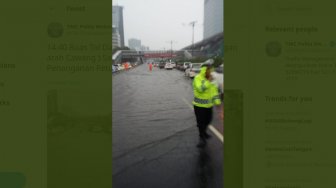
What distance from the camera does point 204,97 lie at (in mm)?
6641

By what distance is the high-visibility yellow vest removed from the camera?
20.9 feet

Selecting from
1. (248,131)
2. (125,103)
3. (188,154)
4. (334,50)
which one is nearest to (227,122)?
(248,131)

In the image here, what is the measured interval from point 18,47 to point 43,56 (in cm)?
26

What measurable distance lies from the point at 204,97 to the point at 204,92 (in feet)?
0.43

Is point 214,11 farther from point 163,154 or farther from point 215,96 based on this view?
point 163,154

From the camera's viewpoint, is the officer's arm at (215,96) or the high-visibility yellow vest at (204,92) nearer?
the high-visibility yellow vest at (204,92)

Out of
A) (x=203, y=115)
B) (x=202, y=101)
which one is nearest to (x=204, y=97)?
(x=202, y=101)

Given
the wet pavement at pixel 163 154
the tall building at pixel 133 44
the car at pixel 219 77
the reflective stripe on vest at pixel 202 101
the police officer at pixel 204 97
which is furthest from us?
the tall building at pixel 133 44

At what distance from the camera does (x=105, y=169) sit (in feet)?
11.5

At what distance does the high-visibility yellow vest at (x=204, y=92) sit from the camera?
20.9ft

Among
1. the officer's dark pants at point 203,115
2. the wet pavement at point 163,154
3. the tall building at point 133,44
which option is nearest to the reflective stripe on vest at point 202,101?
the officer's dark pants at point 203,115

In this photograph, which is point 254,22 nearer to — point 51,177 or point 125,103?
point 51,177

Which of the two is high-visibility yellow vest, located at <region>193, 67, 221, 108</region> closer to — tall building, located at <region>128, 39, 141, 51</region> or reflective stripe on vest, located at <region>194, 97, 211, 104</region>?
reflective stripe on vest, located at <region>194, 97, 211, 104</region>

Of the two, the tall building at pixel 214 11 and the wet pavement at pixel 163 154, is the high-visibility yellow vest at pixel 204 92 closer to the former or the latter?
the wet pavement at pixel 163 154
